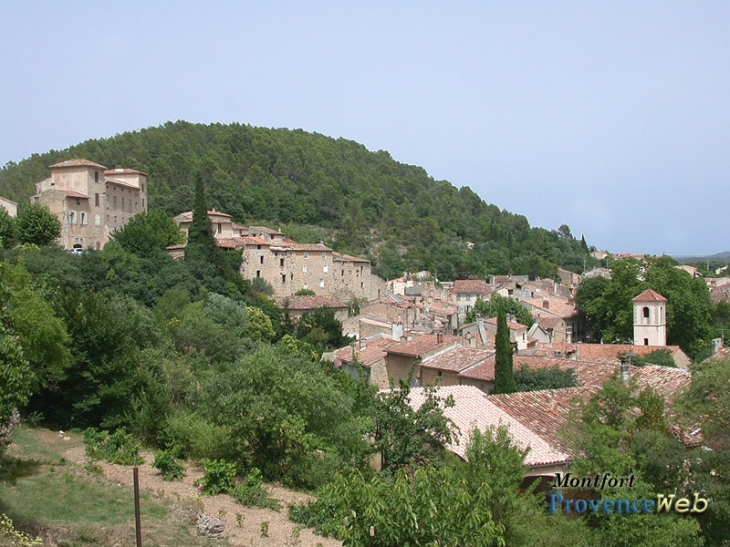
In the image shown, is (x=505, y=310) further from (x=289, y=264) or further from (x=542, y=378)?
(x=542, y=378)

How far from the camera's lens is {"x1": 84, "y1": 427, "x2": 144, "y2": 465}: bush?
1647cm

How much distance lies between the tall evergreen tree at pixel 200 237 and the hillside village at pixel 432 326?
938 mm

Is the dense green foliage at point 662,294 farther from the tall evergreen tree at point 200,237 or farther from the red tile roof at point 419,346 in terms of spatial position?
the tall evergreen tree at point 200,237

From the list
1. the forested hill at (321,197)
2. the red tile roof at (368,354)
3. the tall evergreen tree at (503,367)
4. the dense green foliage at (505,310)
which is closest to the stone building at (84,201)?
the forested hill at (321,197)

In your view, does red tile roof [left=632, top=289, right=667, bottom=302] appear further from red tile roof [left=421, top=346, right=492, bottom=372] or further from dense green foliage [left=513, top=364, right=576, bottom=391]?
dense green foliage [left=513, top=364, right=576, bottom=391]

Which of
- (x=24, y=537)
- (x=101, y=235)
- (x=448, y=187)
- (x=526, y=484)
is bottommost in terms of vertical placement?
(x=526, y=484)

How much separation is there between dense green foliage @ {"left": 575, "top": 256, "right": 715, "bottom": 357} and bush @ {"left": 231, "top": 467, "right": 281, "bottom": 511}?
42340 mm

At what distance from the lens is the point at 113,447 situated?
17.1m

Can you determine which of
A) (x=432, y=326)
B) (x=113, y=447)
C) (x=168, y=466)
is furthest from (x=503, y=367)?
(x=432, y=326)

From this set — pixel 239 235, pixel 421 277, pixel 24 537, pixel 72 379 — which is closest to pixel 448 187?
pixel 421 277

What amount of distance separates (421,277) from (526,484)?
2595 inches

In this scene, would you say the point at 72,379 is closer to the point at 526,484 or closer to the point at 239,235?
the point at 526,484

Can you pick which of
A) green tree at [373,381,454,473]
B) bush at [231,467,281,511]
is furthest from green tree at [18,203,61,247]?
green tree at [373,381,454,473]

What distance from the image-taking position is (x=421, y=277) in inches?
3243
